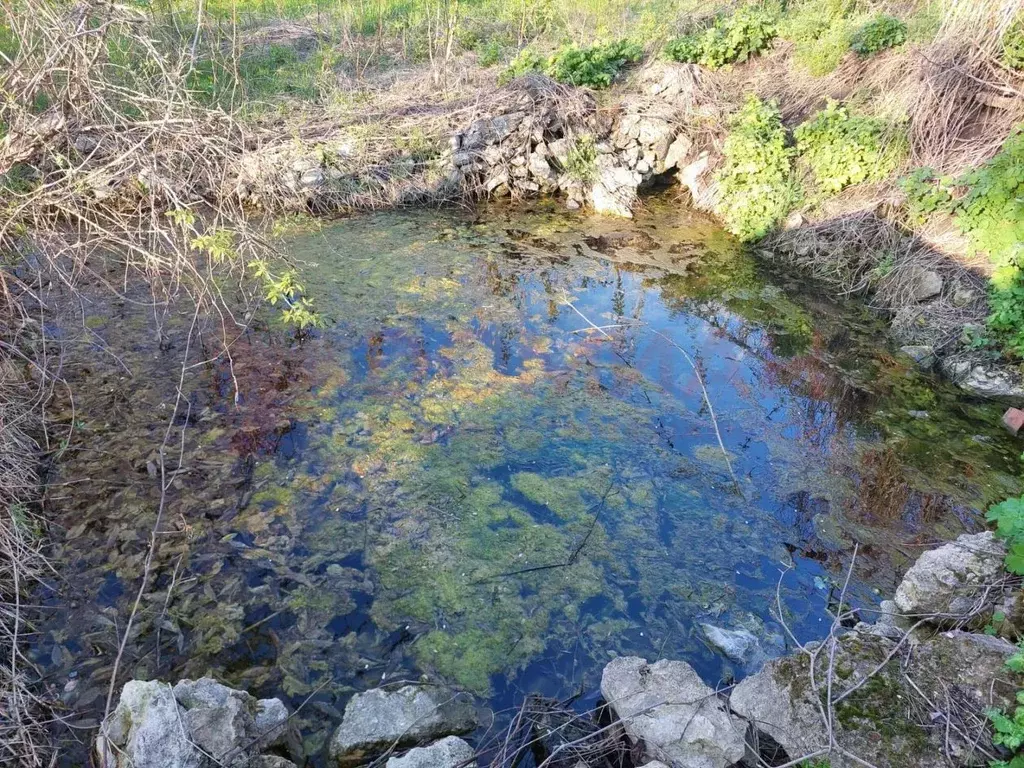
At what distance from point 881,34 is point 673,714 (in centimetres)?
821

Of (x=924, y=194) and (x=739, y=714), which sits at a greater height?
(x=924, y=194)

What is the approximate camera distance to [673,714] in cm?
236

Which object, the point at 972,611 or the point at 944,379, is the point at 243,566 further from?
the point at 944,379

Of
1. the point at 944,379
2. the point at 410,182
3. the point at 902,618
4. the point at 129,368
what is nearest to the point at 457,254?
the point at 410,182

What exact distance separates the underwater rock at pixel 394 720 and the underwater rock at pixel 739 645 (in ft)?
3.97

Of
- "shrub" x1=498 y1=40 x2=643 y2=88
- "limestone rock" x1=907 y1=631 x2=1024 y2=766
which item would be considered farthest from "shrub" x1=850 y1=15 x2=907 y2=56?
"limestone rock" x1=907 y1=631 x2=1024 y2=766

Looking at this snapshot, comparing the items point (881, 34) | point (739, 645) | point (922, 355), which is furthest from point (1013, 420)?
point (881, 34)

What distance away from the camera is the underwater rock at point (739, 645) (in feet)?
9.62

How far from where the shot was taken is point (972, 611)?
2.63 metres

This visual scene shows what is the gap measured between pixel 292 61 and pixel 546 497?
8.46m

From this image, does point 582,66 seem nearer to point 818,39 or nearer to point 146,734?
point 818,39

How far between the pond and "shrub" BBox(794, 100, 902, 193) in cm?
164

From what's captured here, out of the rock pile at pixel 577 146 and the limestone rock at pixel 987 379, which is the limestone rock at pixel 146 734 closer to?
the limestone rock at pixel 987 379

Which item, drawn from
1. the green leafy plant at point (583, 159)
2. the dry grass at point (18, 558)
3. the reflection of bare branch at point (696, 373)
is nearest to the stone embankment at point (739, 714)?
the dry grass at point (18, 558)
